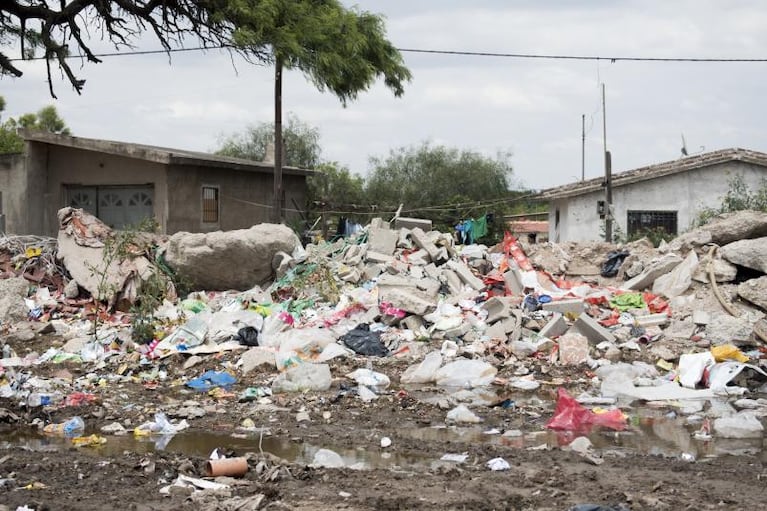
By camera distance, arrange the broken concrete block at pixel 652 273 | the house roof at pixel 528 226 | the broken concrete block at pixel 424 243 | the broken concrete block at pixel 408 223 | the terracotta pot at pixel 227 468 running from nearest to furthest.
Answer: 1. the terracotta pot at pixel 227 468
2. the broken concrete block at pixel 652 273
3. the broken concrete block at pixel 424 243
4. the broken concrete block at pixel 408 223
5. the house roof at pixel 528 226

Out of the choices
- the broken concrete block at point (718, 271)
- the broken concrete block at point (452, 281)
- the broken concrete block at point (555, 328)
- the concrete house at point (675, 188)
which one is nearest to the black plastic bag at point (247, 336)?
the broken concrete block at point (452, 281)

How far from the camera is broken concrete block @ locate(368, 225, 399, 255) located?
14602 millimetres

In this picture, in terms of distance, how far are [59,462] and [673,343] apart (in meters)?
7.85

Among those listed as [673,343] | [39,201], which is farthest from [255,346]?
[39,201]

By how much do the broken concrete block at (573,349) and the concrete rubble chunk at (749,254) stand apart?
12.1ft

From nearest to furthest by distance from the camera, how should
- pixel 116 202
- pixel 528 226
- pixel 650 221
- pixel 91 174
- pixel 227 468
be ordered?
pixel 227 468
pixel 116 202
pixel 91 174
pixel 650 221
pixel 528 226

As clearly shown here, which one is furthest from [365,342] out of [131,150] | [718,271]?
[131,150]

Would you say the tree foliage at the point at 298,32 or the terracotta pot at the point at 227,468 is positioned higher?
the tree foliage at the point at 298,32

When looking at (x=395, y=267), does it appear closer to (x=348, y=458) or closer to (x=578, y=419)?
(x=578, y=419)

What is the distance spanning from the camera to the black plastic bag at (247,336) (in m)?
11.0

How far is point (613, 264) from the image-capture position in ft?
48.1

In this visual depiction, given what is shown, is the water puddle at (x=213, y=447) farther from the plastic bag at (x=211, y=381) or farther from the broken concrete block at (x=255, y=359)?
the broken concrete block at (x=255, y=359)

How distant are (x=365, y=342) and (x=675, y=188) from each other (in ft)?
43.9

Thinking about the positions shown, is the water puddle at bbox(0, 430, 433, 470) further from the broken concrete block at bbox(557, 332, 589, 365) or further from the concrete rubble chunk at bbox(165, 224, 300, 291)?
the concrete rubble chunk at bbox(165, 224, 300, 291)
